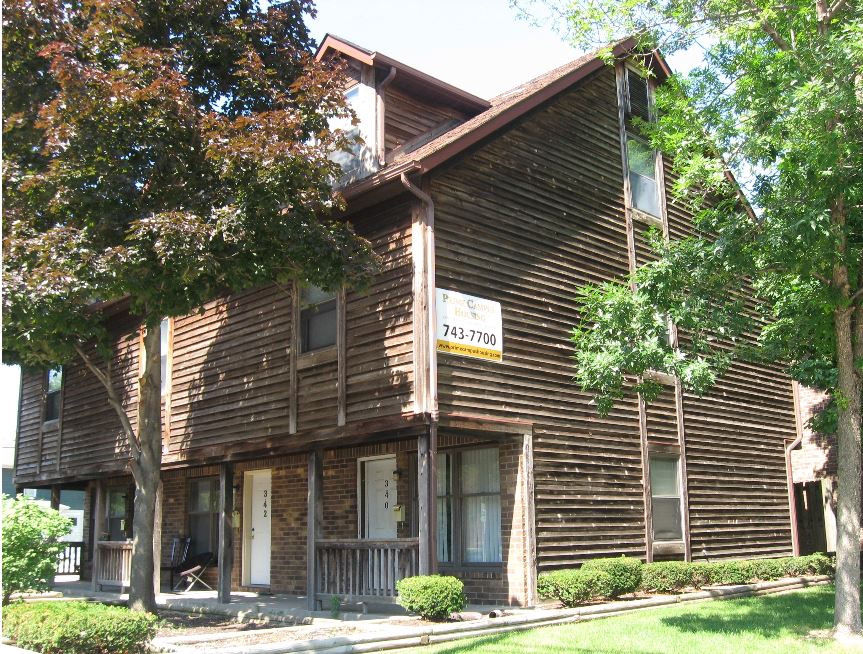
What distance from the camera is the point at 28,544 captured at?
11.8m

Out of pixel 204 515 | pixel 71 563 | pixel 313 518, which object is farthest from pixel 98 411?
pixel 313 518

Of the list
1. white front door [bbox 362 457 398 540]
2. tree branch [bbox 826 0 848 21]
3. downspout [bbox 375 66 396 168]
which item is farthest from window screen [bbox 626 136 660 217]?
white front door [bbox 362 457 398 540]

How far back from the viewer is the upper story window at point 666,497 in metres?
15.6

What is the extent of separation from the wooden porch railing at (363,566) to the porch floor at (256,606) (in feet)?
1.06

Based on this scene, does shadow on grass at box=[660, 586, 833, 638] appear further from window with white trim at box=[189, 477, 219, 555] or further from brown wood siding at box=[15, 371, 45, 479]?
brown wood siding at box=[15, 371, 45, 479]

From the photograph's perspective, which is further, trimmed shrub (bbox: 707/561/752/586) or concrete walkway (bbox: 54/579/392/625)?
trimmed shrub (bbox: 707/561/752/586)

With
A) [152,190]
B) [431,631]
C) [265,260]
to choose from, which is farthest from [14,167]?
[431,631]

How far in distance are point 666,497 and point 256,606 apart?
293 inches

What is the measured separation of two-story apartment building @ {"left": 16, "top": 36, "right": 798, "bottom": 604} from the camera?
12711mm

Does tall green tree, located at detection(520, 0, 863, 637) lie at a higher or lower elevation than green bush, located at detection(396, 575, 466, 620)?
higher

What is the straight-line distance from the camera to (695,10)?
1186cm

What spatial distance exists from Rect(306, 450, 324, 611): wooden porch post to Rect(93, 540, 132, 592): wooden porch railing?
5398 millimetres

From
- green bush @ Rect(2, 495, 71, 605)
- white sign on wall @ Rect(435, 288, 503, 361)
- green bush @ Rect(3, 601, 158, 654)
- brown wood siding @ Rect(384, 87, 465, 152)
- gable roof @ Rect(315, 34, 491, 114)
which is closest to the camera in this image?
green bush @ Rect(3, 601, 158, 654)

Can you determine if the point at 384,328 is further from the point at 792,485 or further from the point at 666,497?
the point at 792,485
